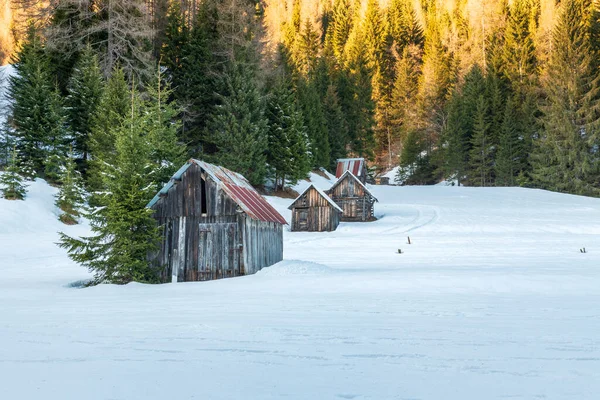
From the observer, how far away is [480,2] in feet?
286

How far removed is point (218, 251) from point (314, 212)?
23.2m

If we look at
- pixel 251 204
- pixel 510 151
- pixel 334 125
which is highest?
pixel 334 125

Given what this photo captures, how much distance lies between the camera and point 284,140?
4709cm

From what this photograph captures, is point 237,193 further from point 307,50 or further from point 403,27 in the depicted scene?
point 403,27

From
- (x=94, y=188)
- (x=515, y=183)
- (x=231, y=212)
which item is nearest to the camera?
(x=231, y=212)

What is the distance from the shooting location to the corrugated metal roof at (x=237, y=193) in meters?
16.1

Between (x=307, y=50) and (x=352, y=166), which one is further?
(x=307, y=50)

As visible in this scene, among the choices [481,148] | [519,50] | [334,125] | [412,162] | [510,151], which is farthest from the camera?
[412,162]

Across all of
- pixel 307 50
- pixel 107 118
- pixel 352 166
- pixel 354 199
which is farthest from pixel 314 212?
pixel 307 50

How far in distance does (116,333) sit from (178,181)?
376 inches

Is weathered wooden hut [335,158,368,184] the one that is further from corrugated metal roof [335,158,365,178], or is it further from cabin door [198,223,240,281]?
cabin door [198,223,240,281]

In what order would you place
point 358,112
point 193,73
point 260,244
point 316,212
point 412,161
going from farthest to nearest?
1. point 412,161
2. point 358,112
3. point 193,73
4. point 316,212
5. point 260,244

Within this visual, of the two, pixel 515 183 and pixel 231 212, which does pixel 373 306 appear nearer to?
pixel 231 212

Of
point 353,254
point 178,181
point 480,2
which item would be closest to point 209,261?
point 178,181
